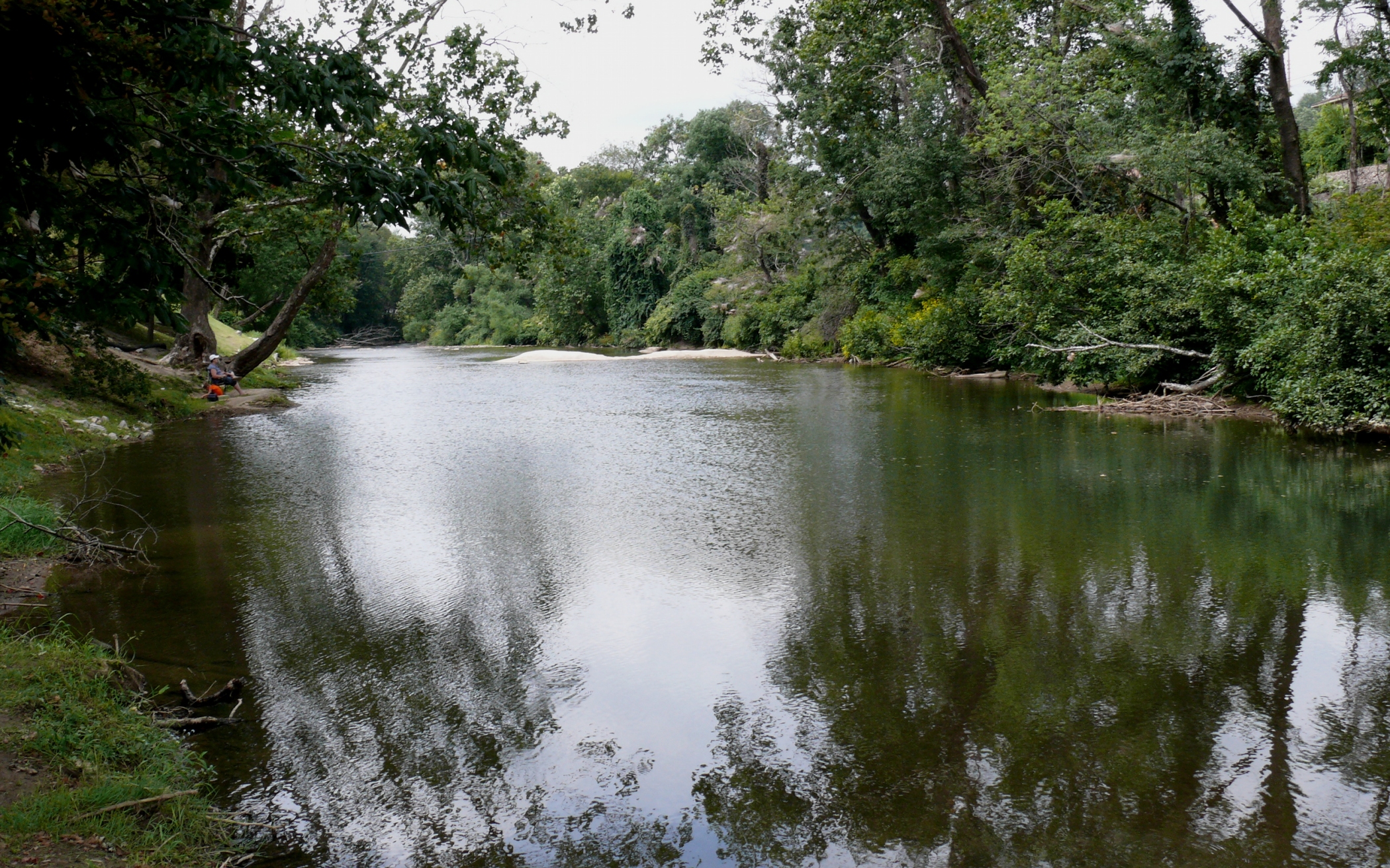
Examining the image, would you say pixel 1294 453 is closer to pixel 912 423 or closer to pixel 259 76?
pixel 912 423

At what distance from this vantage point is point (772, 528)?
8070mm

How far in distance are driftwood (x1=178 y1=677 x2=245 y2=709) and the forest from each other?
178cm

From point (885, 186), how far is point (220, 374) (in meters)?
17.9

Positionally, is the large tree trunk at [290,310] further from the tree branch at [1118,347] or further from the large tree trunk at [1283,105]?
the large tree trunk at [1283,105]

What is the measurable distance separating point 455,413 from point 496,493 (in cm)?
919

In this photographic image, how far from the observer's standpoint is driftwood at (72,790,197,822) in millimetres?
3101

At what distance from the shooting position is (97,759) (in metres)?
3.56

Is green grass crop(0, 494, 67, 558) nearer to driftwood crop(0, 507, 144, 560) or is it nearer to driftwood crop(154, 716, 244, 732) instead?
driftwood crop(0, 507, 144, 560)

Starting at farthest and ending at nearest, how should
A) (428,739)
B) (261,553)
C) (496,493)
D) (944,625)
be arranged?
(496,493) → (261,553) → (944,625) → (428,739)

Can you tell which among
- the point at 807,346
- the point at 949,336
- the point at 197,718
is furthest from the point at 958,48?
the point at 197,718

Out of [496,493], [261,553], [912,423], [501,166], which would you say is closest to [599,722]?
[501,166]

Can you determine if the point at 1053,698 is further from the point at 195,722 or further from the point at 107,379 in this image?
the point at 107,379

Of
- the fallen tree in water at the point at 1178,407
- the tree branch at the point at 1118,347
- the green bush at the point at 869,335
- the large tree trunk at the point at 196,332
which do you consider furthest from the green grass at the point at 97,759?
the green bush at the point at 869,335

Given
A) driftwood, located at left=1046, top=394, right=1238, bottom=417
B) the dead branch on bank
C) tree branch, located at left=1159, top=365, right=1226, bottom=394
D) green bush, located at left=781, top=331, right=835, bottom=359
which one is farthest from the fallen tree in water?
green bush, located at left=781, top=331, right=835, bottom=359
